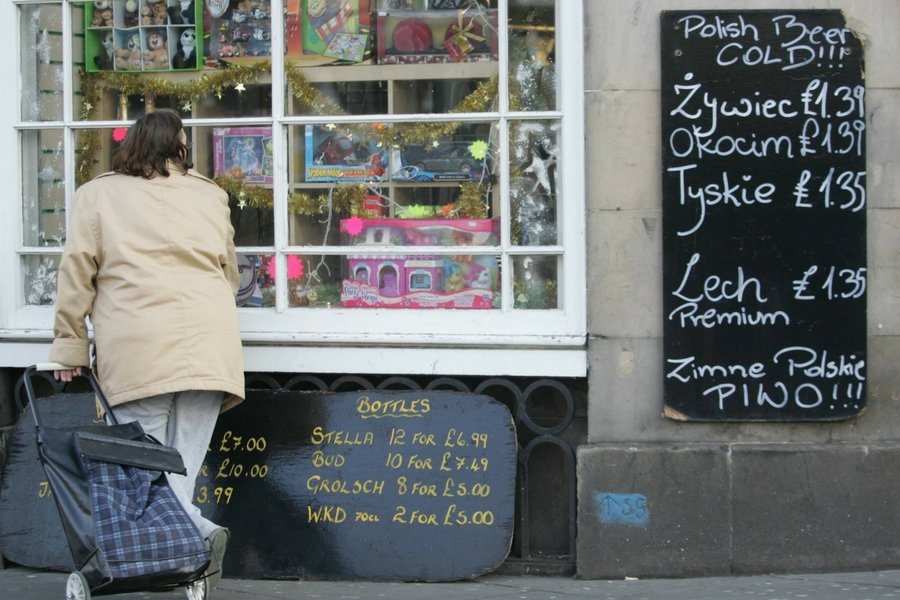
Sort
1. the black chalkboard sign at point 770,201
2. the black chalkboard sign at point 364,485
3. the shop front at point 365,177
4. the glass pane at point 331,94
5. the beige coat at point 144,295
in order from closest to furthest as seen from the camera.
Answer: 1. the beige coat at point 144,295
2. the black chalkboard sign at point 770,201
3. the black chalkboard sign at point 364,485
4. the shop front at point 365,177
5. the glass pane at point 331,94

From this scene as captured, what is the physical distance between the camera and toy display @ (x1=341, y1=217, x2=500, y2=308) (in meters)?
5.73

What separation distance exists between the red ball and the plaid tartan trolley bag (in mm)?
2242

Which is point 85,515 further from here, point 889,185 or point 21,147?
point 889,185

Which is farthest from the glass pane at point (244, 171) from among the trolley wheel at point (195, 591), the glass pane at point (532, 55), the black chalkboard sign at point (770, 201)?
the black chalkboard sign at point (770, 201)

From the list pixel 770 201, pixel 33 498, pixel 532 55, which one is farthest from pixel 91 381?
pixel 770 201

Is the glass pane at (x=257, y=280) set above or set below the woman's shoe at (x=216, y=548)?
above

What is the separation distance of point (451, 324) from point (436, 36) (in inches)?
51.9

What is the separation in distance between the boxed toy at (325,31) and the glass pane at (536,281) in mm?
1230

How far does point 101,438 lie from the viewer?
176 inches

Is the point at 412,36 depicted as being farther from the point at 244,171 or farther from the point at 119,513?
the point at 119,513

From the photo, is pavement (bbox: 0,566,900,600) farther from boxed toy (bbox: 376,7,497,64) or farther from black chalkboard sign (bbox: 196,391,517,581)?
boxed toy (bbox: 376,7,497,64)

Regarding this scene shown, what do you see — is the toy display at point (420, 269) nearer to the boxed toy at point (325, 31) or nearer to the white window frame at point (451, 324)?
the white window frame at point (451, 324)

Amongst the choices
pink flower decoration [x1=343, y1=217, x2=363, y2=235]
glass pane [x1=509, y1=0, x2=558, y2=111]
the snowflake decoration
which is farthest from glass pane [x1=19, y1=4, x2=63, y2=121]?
glass pane [x1=509, y1=0, x2=558, y2=111]

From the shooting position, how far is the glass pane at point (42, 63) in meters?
6.04
